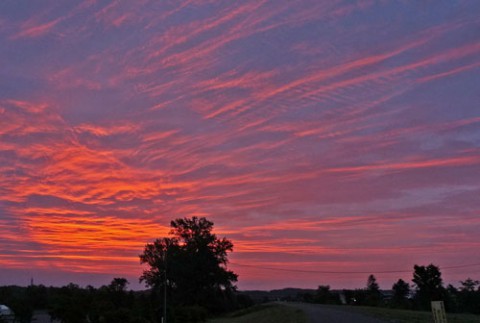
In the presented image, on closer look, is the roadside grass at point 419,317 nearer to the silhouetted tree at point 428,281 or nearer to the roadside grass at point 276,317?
the roadside grass at point 276,317

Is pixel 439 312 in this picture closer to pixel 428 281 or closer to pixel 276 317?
pixel 276 317

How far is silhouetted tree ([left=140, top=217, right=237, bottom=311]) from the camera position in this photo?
98.7m

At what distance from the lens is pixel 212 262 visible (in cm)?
10125

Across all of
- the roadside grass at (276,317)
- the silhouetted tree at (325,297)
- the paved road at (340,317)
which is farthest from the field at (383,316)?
the silhouetted tree at (325,297)

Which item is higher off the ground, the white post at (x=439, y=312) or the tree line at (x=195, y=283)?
the tree line at (x=195, y=283)

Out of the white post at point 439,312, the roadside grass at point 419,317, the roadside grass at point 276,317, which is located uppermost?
the roadside grass at point 276,317

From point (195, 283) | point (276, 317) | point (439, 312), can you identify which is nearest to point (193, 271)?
point (195, 283)

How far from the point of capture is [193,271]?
3903 inches

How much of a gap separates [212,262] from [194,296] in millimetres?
7024

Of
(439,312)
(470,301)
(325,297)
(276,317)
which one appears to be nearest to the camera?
(439,312)

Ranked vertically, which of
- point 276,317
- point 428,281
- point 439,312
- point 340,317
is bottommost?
point 439,312

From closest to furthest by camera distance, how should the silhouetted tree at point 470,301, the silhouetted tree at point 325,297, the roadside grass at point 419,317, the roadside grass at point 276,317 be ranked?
the roadside grass at point 419,317 < the roadside grass at point 276,317 < the silhouetted tree at point 470,301 < the silhouetted tree at point 325,297

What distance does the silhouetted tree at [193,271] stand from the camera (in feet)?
324

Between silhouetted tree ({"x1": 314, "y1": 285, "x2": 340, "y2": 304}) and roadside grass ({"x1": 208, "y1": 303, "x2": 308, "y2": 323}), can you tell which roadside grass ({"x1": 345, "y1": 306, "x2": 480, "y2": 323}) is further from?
silhouetted tree ({"x1": 314, "y1": 285, "x2": 340, "y2": 304})
